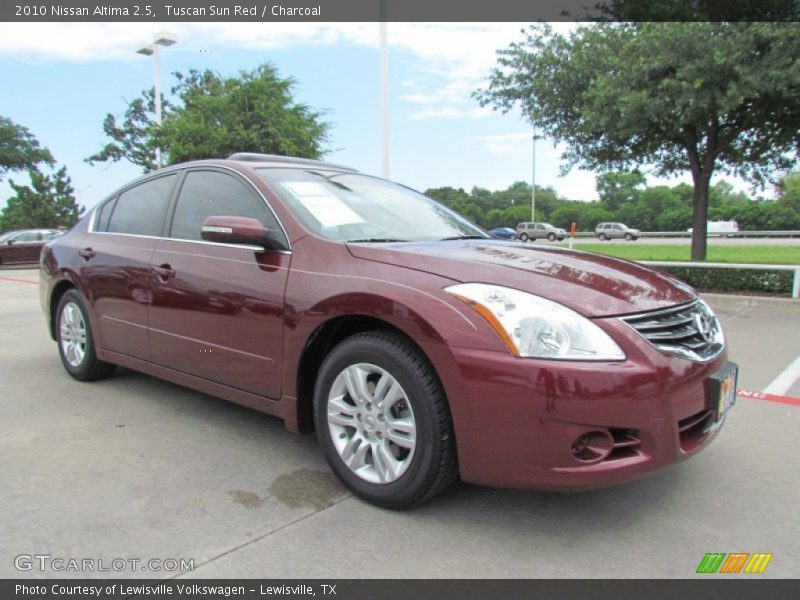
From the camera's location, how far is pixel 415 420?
2.42m

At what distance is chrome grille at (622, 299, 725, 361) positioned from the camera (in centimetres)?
235

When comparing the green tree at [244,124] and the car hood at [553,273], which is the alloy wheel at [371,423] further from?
the green tree at [244,124]

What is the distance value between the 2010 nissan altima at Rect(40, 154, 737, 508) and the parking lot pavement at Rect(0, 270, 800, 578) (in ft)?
0.92

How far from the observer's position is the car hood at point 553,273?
2.38 metres

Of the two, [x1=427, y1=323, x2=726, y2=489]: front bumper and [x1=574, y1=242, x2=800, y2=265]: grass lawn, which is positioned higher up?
[x1=427, y1=323, x2=726, y2=489]: front bumper

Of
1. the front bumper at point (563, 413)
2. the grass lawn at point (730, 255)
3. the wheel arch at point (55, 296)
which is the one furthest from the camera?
the grass lawn at point (730, 255)

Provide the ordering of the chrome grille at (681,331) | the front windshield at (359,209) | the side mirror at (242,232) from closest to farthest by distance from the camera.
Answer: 1. the chrome grille at (681,331)
2. the side mirror at (242,232)
3. the front windshield at (359,209)

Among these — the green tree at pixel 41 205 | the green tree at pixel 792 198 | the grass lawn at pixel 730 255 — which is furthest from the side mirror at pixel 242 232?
the green tree at pixel 792 198

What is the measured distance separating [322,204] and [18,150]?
49.3 metres

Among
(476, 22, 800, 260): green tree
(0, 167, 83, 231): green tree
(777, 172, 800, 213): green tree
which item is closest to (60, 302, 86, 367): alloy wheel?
(476, 22, 800, 260): green tree

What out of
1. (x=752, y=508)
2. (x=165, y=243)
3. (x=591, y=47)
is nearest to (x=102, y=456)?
(x=165, y=243)

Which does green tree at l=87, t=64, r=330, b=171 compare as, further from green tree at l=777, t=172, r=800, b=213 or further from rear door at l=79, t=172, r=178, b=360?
green tree at l=777, t=172, r=800, b=213

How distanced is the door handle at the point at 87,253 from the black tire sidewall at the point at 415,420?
A: 2.48 metres

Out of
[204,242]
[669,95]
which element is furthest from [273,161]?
[669,95]
